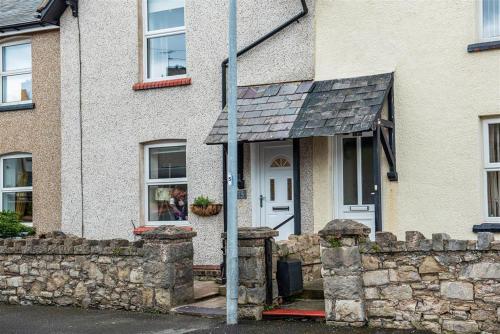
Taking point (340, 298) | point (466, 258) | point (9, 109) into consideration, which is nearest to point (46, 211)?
point (9, 109)

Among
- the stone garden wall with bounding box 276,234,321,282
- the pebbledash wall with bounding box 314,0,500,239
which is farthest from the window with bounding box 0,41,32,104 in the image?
the stone garden wall with bounding box 276,234,321,282

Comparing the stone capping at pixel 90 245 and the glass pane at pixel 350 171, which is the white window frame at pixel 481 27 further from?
the stone capping at pixel 90 245

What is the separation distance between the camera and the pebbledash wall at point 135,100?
1350 centimetres

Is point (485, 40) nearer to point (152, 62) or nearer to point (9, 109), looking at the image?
point (152, 62)

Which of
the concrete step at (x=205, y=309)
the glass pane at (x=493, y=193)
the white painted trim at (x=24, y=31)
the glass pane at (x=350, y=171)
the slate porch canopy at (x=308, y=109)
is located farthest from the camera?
the white painted trim at (x=24, y=31)

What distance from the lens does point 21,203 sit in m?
16.7

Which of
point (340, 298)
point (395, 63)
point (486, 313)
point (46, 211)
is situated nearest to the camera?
point (486, 313)

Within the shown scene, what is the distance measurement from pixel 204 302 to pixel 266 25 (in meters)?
5.11

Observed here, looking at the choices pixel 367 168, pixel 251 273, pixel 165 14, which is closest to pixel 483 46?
pixel 367 168

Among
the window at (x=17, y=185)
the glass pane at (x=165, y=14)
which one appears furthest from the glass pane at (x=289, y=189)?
the window at (x=17, y=185)

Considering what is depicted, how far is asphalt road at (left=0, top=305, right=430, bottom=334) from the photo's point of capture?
952 cm

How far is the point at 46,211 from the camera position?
16.1 meters

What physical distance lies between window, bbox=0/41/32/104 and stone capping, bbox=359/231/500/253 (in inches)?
392

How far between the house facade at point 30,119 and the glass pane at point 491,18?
8783 millimetres
